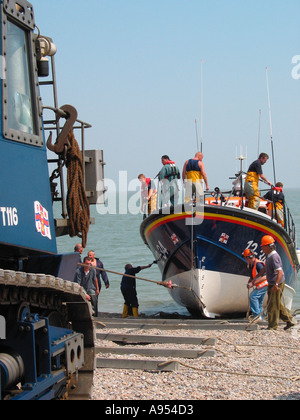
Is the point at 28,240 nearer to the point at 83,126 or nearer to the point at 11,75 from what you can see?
the point at 11,75

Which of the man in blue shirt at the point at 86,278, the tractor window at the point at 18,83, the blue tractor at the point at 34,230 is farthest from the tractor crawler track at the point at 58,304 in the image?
the man in blue shirt at the point at 86,278

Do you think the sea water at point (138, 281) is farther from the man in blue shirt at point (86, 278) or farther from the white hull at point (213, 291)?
the white hull at point (213, 291)

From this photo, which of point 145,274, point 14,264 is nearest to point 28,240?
point 14,264

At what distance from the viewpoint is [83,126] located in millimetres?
5707

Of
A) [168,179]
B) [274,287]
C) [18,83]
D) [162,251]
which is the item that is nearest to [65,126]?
[18,83]

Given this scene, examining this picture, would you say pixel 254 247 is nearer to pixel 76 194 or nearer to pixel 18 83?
pixel 76 194

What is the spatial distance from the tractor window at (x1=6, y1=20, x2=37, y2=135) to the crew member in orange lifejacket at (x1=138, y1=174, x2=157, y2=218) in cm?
954

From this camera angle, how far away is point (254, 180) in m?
13.4

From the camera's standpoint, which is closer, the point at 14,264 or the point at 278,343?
the point at 14,264

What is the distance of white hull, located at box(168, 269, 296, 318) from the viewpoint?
13000 mm

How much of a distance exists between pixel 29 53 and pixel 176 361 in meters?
4.30

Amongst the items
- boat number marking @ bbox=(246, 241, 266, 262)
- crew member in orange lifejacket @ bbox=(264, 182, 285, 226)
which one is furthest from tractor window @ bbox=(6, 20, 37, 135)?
crew member in orange lifejacket @ bbox=(264, 182, 285, 226)

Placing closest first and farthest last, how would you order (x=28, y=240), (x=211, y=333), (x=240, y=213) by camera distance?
(x=28, y=240) < (x=211, y=333) < (x=240, y=213)

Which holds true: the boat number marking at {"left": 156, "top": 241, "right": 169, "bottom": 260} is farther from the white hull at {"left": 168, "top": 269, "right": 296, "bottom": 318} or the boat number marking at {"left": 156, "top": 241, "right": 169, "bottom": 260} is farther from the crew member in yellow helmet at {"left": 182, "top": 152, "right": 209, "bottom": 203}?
the crew member in yellow helmet at {"left": 182, "top": 152, "right": 209, "bottom": 203}
